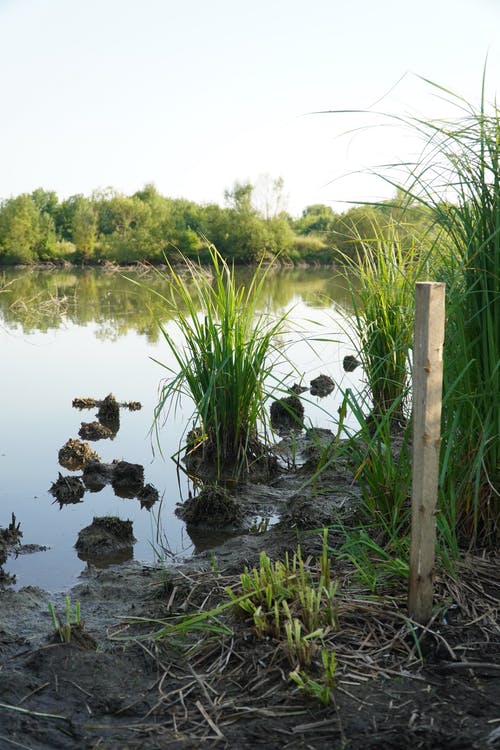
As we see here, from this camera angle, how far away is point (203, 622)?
9.63 ft

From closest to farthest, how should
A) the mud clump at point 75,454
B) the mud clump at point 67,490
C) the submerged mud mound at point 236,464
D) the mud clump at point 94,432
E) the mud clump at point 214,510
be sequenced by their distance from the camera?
the mud clump at point 214,510, the mud clump at point 67,490, the submerged mud mound at point 236,464, the mud clump at point 75,454, the mud clump at point 94,432

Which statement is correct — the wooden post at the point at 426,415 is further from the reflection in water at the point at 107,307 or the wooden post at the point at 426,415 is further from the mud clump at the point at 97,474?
the reflection in water at the point at 107,307

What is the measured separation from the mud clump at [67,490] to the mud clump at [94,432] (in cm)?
160

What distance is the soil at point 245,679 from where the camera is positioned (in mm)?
2234

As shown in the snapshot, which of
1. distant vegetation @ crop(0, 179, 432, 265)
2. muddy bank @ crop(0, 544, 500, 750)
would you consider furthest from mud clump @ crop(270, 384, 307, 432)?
distant vegetation @ crop(0, 179, 432, 265)

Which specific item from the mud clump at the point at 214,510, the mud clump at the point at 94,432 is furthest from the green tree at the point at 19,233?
the mud clump at the point at 214,510

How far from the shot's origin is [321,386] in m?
9.47

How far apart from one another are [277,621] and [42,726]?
2.70ft

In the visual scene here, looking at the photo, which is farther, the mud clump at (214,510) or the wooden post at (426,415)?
the mud clump at (214,510)

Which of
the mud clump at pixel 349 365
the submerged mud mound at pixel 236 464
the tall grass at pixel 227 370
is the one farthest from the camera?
the mud clump at pixel 349 365

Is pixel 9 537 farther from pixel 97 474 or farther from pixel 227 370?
A: pixel 227 370

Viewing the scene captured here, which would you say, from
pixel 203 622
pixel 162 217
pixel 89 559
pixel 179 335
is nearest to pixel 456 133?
pixel 203 622

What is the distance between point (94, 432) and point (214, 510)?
9.38 ft

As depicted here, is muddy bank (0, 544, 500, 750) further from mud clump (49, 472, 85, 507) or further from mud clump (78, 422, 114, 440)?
mud clump (78, 422, 114, 440)
